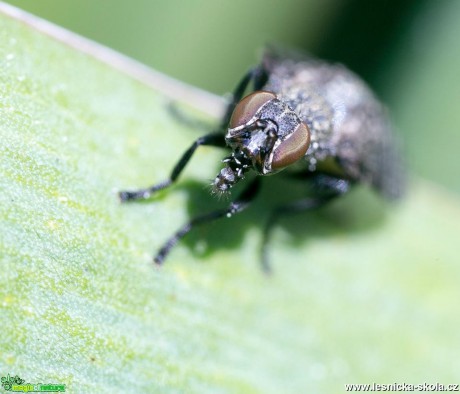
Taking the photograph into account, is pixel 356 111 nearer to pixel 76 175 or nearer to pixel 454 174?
pixel 454 174

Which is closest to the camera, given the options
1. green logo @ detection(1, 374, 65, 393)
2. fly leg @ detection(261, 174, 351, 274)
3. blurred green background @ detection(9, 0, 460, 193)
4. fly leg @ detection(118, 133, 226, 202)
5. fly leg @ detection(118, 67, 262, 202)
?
green logo @ detection(1, 374, 65, 393)

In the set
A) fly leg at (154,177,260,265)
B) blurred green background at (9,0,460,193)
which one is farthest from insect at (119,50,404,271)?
blurred green background at (9,0,460,193)

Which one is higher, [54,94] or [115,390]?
[54,94]

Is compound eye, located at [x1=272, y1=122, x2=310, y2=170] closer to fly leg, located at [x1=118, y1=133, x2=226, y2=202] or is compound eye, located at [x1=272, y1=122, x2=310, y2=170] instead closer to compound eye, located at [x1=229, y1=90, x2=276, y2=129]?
compound eye, located at [x1=229, y1=90, x2=276, y2=129]

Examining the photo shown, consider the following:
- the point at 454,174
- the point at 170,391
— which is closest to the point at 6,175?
the point at 170,391

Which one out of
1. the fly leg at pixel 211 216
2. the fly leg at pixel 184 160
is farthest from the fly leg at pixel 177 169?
the fly leg at pixel 211 216

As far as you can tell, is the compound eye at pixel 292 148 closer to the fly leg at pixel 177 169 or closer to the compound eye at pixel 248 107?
the compound eye at pixel 248 107

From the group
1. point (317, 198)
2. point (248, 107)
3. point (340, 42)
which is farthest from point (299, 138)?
point (340, 42)
